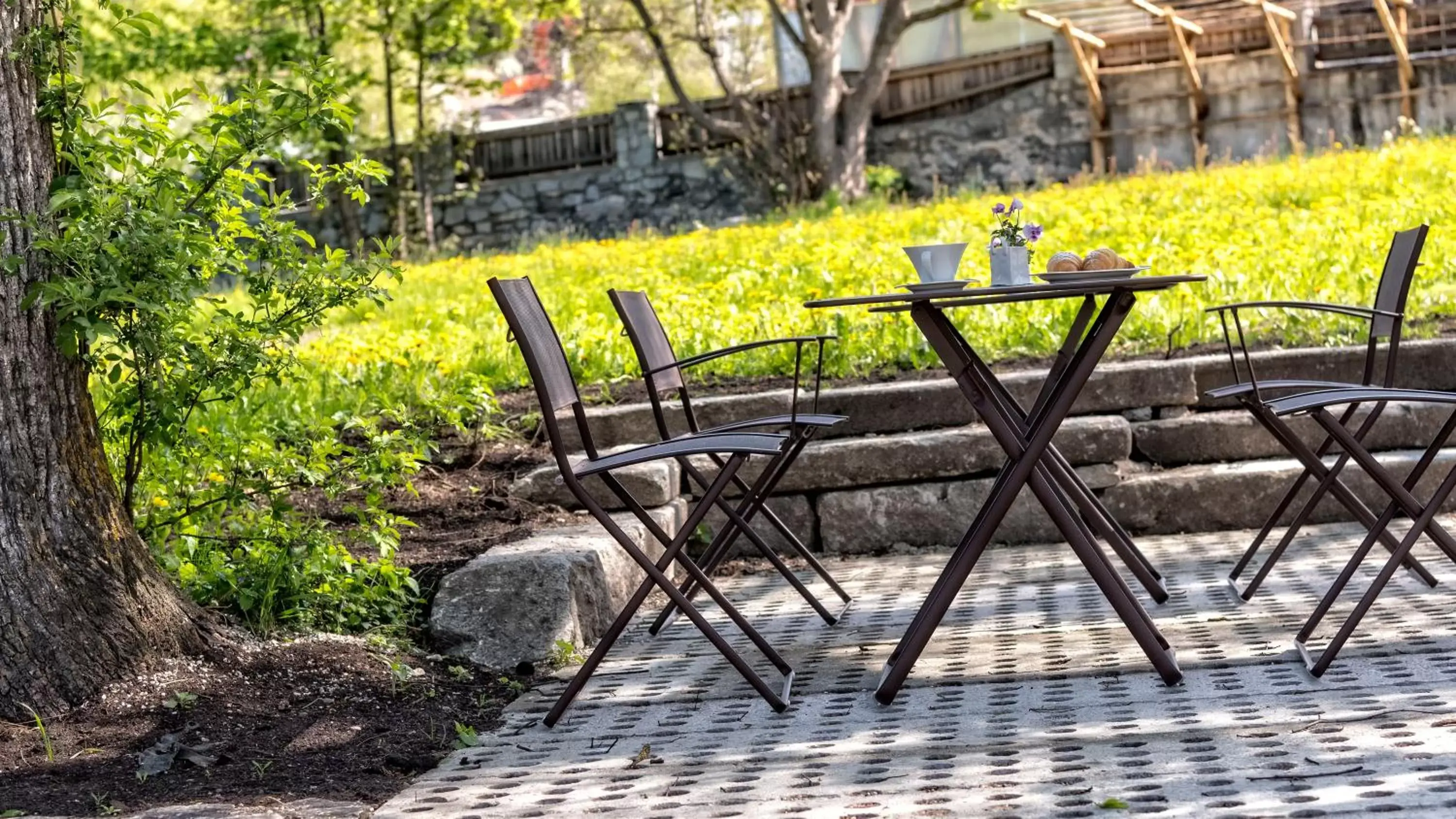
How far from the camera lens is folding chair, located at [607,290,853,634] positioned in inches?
161

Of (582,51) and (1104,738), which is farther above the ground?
(582,51)

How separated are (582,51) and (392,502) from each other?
54.7 feet

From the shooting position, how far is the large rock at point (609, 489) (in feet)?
17.2

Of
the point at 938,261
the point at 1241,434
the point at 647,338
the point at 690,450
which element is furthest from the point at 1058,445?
the point at 690,450

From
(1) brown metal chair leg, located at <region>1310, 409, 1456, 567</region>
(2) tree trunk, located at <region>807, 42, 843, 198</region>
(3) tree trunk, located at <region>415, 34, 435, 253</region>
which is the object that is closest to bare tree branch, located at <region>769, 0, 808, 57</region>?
(2) tree trunk, located at <region>807, 42, 843, 198</region>

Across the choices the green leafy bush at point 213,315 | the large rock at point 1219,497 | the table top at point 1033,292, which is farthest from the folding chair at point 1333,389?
the green leafy bush at point 213,315

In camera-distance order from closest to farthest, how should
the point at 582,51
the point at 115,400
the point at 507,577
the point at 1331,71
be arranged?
the point at 115,400, the point at 507,577, the point at 1331,71, the point at 582,51

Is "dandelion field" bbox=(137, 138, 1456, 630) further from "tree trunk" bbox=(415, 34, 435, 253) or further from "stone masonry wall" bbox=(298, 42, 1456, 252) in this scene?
"tree trunk" bbox=(415, 34, 435, 253)

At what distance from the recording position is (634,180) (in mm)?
17062

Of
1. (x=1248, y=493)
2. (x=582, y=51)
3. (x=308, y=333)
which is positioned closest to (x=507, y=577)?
(x=1248, y=493)

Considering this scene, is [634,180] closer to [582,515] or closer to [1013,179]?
[1013,179]

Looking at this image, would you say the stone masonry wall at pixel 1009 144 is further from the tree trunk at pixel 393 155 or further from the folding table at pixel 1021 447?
the folding table at pixel 1021 447

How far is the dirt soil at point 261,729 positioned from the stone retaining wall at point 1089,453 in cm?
162

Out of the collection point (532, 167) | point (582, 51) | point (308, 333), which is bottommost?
point (308, 333)
